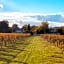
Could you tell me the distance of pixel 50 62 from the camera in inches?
663

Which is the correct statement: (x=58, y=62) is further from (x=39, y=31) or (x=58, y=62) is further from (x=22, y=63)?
(x=39, y=31)

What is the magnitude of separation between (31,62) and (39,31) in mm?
141665

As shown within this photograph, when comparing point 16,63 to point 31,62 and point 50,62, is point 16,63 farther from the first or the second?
point 50,62

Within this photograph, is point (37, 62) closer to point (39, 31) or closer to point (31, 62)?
point (31, 62)

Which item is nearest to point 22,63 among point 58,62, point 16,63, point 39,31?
point 16,63

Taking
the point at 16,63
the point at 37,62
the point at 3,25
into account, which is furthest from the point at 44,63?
the point at 3,25

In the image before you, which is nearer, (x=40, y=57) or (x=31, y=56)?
Result: (x=40, y=57)

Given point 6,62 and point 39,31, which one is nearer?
point 6,62

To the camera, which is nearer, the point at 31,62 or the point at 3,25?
the point at 31,62

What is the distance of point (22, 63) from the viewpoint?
52.0 feet

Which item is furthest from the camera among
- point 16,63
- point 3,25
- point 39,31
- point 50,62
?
point 39,31

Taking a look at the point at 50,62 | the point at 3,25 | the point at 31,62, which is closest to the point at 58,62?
the point at 50,62

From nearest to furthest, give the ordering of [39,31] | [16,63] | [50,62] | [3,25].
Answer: [16,63] < [50,62] < [3,25] < [39,31]

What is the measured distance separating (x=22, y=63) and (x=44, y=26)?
150 metres
